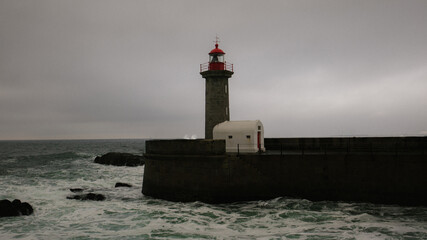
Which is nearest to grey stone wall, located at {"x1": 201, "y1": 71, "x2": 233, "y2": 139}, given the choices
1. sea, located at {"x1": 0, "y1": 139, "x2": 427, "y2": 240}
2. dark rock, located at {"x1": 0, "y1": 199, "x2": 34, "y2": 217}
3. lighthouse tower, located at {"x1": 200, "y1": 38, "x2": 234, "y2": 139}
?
lighthouse tower, located at {"x1": 200, "y1": 38, "x2": 234, "y2": 139}

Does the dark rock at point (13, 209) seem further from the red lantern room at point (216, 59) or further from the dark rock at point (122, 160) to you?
the dark rock at point (122, 160)

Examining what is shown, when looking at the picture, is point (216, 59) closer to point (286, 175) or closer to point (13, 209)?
point (286, 175)

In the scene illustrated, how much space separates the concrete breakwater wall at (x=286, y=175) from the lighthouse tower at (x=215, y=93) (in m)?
3.99

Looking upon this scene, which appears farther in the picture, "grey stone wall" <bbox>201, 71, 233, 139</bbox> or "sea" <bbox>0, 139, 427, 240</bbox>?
"grey stone wall" <bbox>201, 71, 233, 139</bbox>

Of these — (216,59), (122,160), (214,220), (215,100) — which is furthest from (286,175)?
(122,160)

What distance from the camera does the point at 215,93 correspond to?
1956 centimetres

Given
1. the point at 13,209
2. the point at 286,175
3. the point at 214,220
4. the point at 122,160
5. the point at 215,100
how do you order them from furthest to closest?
the point at 122,160 → the point at 215,100 → the point at 286,175 → the point at 13,209 → the point at 214,220

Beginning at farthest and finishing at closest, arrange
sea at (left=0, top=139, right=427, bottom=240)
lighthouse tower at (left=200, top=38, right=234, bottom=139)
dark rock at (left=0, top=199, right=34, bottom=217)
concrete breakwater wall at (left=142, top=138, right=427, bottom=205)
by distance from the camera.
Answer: lighthouse tower at (left=200, top=38, right=234, bottom=139)
concrete breakwater wall at (left=142, top=138, right=427, bottom=205)
dark rock at (left=0, top=199, right=34, bottom=217)
sea at (left=0, top=139, right=427, bottom=240)

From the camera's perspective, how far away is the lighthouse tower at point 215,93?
766 inches

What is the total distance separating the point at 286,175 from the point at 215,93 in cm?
686

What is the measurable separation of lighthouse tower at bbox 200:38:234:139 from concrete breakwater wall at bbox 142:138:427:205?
13.1 feet

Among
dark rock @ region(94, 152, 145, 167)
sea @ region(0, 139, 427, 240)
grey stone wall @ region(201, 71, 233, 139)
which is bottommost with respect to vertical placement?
sea @ region(0, 139, 427, 240)

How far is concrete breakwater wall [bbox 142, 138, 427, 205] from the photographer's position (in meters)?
13.9

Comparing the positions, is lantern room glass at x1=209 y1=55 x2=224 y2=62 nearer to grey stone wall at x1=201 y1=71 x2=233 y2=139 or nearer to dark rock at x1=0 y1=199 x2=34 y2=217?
grey stone wall at x1=201 y1=71 x2=233 y2=139
